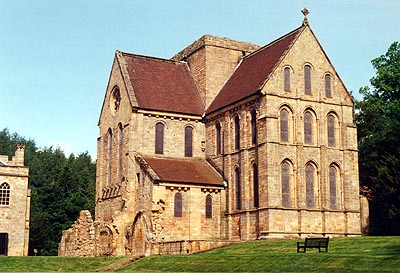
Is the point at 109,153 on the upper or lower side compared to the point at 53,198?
upper

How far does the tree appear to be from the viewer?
173ft

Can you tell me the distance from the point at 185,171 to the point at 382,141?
18.9m

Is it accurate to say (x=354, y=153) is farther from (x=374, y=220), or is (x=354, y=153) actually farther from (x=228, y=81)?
(x=228, y=81)

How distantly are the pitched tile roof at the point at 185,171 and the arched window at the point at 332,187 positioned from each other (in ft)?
26.6

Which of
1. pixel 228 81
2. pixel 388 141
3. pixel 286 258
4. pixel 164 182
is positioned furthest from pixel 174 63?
pixel 286 258

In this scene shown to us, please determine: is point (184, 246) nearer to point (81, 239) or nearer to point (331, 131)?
point (81, 239)

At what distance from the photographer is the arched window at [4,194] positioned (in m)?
63.9

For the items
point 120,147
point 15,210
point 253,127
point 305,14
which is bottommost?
point 15,210

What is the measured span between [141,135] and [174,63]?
34.2 feet

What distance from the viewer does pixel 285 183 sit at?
47.9m

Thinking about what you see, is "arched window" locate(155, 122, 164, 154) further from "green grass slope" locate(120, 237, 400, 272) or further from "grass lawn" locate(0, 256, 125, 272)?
"green grass slope" locate(120, 237, 400, 272)

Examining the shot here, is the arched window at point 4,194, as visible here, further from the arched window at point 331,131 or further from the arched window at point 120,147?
the arched window at point 331,131

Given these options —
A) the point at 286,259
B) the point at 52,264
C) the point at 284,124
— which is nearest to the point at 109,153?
the point at 284,124

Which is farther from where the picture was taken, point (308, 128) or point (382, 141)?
point (382, 141)
